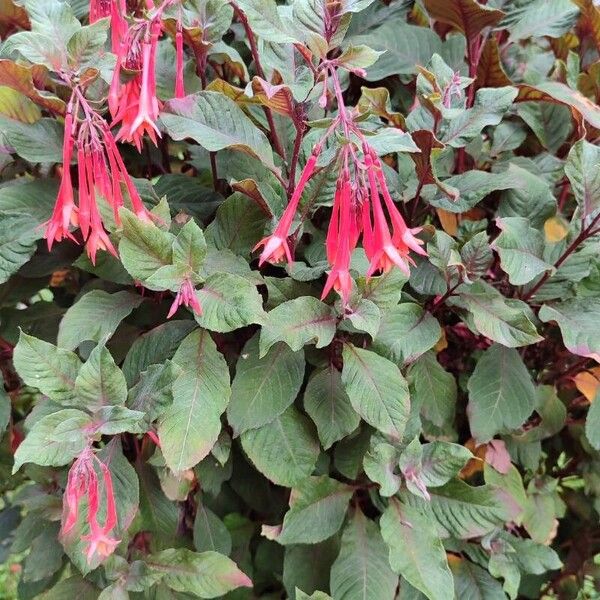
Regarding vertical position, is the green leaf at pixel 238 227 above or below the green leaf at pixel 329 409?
above

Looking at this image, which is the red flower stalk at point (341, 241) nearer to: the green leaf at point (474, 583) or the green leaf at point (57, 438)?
the green leaf at point (57, 438)

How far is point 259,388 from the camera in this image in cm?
83

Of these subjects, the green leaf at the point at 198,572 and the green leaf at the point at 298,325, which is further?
the green leaf at the point at 198,572

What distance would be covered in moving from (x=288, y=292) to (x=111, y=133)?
0.28 metres

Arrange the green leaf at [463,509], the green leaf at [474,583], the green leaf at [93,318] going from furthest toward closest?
the green leaf at [474,583] < the green leaf at [463,509] < the green leaf at [93,318]

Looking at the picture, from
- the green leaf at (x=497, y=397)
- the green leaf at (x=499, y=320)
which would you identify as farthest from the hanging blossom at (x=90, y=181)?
the green leaf at (x=497, y=397)

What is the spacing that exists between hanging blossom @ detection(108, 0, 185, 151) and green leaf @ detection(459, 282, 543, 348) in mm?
461

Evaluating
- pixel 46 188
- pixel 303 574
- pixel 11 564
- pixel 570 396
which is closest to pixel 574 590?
pixel 570 396

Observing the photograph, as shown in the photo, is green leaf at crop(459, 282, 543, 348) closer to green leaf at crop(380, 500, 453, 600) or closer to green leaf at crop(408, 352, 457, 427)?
green leaf at crop(408, 352, 457, 427)

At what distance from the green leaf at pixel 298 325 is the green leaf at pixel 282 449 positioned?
153 mm

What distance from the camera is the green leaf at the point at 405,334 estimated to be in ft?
2.77

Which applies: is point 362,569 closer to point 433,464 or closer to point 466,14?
point 433,464

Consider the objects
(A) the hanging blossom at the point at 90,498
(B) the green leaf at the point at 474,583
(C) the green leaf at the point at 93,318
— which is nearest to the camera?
(A) the hanging blossom at the point at 90,498

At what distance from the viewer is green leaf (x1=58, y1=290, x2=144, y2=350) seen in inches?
31.4
